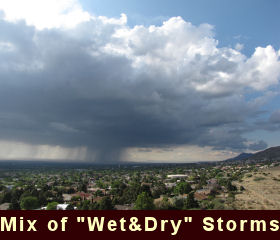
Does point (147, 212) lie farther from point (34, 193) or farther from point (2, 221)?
point (34, 193)

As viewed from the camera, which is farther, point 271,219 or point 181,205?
point 181,205

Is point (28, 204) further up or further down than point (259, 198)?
further down

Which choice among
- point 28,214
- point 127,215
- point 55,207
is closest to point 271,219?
point 127,215

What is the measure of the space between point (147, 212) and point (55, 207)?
107 ft

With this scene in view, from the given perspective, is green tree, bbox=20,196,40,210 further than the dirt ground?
Yes

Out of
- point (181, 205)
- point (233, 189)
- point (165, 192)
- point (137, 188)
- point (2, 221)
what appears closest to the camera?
point (2, 221)

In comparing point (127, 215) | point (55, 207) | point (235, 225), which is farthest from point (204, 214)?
point (55, 207)

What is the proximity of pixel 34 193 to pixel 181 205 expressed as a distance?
32679 mm

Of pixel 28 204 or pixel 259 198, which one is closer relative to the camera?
pixel 28 204

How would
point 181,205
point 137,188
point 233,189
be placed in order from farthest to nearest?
point 233,189 → point 137,188 → point 181,205

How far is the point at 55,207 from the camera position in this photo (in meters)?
39.0

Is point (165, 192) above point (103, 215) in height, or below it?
below

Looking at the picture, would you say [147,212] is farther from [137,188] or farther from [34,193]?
[34,193]

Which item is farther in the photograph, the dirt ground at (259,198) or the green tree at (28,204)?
the green tree at (28,204)
